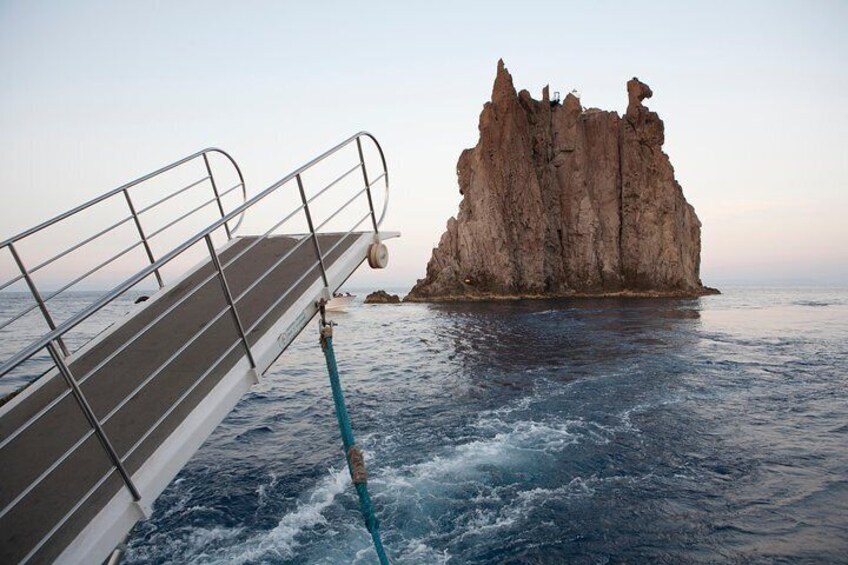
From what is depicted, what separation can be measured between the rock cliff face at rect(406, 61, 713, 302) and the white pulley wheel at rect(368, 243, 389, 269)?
2387 inches

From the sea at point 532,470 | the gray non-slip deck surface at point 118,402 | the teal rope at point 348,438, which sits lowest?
the sea at point 532,470

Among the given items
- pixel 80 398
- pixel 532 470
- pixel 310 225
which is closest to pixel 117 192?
pixel 310 225

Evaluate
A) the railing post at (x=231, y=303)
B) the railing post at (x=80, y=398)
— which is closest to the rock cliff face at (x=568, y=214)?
the railing post at (x=231, y=303)

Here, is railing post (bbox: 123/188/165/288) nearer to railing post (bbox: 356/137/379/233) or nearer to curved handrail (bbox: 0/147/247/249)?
curved handrail (bbox: 0/147/247/249)

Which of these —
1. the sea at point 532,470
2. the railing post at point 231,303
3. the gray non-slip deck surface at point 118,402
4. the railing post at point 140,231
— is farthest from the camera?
the sea at point 532,470

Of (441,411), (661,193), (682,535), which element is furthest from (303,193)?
(661,193)

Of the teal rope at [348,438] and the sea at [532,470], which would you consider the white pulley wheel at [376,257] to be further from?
the sea at [532,470]

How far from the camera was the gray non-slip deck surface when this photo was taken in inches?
102

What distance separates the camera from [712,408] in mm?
12312

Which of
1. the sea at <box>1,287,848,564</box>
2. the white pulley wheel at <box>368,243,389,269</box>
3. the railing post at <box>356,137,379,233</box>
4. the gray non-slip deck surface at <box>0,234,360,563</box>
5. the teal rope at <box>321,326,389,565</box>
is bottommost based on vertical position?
the sea at <box>1,287,848,564</box>

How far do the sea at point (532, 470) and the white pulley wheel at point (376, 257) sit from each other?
4.31 m

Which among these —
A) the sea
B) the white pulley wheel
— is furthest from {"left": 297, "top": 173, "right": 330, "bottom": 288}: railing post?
the sea

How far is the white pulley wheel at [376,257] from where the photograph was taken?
4918 millimetres

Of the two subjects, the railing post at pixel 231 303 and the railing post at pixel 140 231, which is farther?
the railing post at pixel 140 231
